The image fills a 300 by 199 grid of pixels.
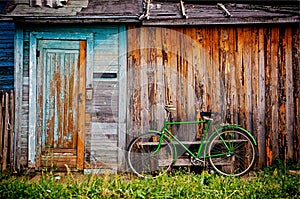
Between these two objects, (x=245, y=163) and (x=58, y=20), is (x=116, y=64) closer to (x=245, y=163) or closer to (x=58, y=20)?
(x=58, y=20)

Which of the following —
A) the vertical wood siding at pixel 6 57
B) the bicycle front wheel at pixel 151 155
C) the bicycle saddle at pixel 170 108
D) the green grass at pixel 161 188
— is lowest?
the green grass at pixel 161 188

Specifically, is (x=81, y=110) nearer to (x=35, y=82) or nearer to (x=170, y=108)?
(x=35, y=82)

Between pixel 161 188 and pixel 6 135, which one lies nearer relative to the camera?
pixel 161 188

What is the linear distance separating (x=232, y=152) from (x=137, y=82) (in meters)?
2.30

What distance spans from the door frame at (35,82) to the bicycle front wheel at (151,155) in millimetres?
1078

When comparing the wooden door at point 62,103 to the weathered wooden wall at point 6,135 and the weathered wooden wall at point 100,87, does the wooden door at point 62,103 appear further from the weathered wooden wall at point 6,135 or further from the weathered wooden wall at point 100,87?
the weathered wooden wall at point 6,135

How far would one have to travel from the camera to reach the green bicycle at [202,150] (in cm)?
693

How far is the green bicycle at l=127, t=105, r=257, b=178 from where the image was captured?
273 inches

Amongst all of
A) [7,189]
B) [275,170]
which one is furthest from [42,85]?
[275,170]

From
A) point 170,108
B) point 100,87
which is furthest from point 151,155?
point 100,87

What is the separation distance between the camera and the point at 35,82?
713 cm

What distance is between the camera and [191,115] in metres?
7.24

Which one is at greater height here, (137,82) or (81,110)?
(137,82)

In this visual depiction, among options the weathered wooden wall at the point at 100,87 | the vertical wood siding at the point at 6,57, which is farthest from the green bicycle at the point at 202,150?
the vertical wood siding at the point at 6,57
